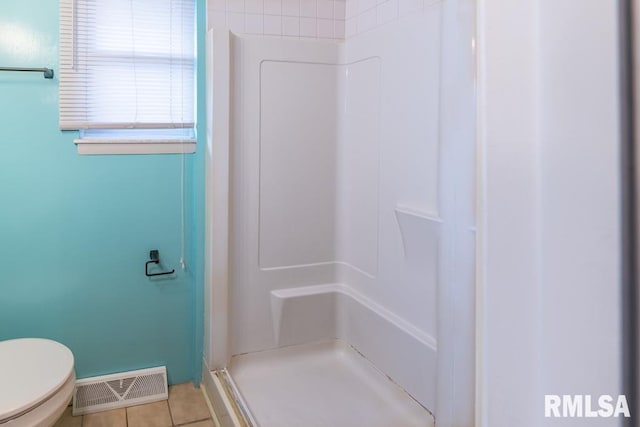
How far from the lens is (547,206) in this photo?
32cm

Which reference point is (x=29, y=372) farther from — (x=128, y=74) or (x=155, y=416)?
(x=128, y=74)

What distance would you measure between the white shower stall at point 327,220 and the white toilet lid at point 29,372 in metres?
0.62

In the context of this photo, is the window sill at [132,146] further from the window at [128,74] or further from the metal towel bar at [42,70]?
the metal towel bar at [42,70]

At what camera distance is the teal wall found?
6.07 ft

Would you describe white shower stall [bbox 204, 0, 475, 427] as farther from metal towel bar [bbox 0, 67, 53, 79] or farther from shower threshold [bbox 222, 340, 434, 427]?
metal towel bar [bbox 0, 67, 53, 79]

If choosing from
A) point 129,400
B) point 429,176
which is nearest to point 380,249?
point 429,176

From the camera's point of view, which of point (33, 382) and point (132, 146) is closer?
point (33, 382)

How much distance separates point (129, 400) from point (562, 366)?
6.92 ft

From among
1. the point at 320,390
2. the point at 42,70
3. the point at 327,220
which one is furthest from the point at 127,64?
the point at 320,390

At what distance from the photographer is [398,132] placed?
5.88 ft

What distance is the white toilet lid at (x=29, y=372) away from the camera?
4.52 ft

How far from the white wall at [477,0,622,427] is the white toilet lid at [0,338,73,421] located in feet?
4.86

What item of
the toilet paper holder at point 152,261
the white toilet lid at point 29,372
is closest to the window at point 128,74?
the toilet paper holder at point 152,261

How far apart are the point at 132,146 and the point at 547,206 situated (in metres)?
1.97
